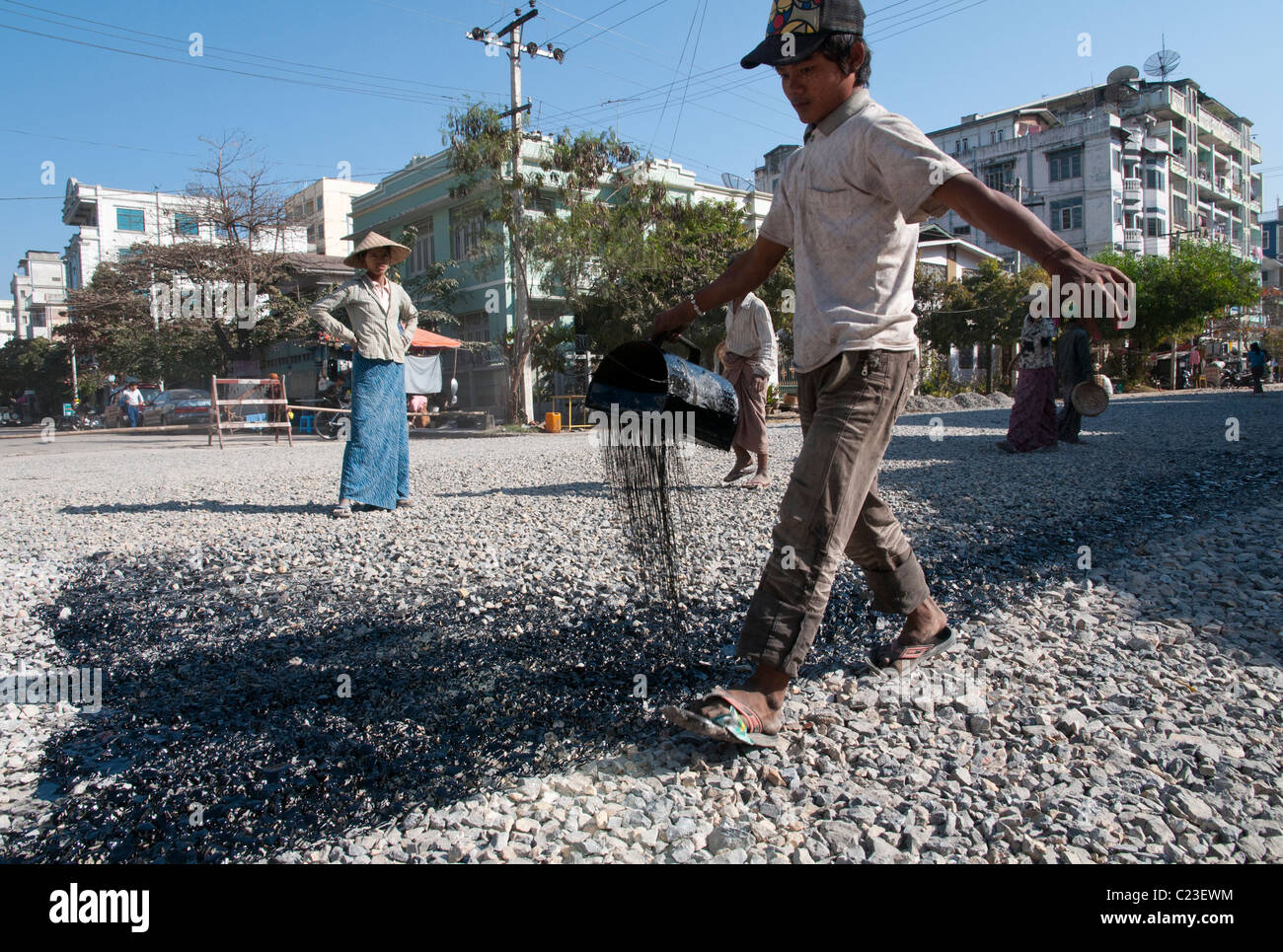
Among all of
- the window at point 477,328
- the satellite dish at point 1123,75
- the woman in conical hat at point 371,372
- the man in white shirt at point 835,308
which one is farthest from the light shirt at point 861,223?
the satellite dish at point 1123,75

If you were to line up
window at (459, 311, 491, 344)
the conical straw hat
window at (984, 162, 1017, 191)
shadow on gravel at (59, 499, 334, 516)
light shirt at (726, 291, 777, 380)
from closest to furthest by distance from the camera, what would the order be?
the conical straw hat → shadow on gravel at (59, 499, 334, 516) → light shirt at (726, 291, 777, 380) → window at (459, 311, 491, 344) → window at (984, 162, 1017, 191)

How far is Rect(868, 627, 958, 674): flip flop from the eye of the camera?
2584mm

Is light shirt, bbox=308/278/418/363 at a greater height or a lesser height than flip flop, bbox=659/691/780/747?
greater

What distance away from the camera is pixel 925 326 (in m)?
29.8

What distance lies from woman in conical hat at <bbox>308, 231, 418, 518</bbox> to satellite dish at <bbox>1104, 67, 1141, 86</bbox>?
69.9 m

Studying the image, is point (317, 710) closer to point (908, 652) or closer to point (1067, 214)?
point (908, 652)

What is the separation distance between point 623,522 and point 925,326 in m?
29.2

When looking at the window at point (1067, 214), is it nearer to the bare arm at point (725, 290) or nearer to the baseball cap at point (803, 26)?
the bare arm at point (725, 290)

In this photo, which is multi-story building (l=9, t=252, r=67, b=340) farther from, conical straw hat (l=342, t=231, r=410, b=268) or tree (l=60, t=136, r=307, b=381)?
conical straw hat (l=342, t=231, r=410, b=268)

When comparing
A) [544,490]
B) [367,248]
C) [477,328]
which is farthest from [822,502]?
[477,328]

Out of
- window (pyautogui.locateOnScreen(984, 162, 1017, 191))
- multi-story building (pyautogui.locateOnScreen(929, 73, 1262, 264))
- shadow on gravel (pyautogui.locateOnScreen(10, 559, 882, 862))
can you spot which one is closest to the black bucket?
shadow on gravel (pyautogui.locateOnScreen(10, 559, 882, 862))
